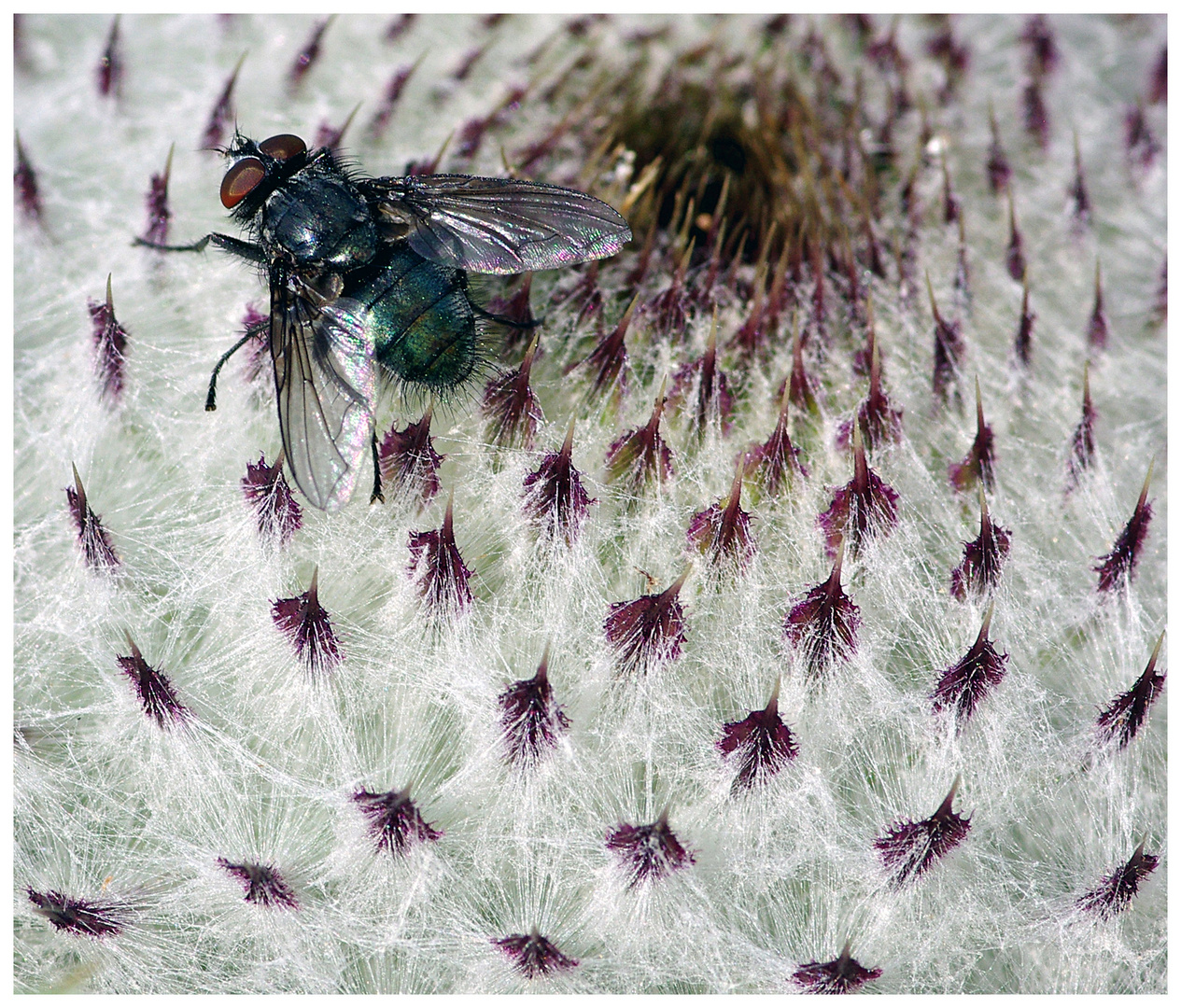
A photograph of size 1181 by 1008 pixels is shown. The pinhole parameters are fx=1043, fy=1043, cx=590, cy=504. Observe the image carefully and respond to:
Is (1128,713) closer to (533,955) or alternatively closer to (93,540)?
(533,955)

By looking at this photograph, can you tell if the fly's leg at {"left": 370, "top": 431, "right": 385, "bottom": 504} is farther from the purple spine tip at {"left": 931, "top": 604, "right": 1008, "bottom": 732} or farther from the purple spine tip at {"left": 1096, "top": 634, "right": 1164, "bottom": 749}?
the purple spine tip at {"left": 1096, "top": 634, "right": 1164, "bottom": 749}

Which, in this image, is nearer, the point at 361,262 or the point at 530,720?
the point at 530,720

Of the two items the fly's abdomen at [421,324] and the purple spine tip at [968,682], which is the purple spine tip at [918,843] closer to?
the purple spine tip at [968,682]

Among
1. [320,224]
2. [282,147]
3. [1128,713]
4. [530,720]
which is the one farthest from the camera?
[282,147]

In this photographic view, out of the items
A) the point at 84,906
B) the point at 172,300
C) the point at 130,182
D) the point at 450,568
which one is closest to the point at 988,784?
the point at 450,568

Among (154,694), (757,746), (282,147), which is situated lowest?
(154,694)

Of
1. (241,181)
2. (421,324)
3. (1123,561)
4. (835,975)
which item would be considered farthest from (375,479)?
(1123,561)

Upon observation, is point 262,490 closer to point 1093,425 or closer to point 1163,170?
point 1093,425
